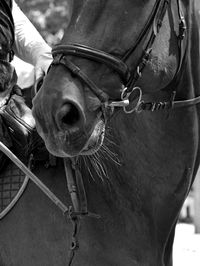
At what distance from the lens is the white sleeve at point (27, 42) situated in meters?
4.03

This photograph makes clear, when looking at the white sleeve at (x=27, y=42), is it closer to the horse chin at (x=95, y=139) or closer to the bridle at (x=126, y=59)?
the bridle at (x=126, y=59)

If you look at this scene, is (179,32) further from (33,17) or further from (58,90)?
(33,17)

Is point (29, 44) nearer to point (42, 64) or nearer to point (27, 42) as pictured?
point (27, 42)

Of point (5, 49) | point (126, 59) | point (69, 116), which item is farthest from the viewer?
point (5, 49)

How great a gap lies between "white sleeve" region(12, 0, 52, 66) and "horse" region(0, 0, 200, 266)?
769mm

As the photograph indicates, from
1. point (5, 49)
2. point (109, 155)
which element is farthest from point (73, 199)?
point (5, 49)

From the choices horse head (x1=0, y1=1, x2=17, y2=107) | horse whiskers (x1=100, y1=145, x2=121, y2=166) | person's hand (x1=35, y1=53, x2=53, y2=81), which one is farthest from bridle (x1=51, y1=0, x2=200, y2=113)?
horse head (x1=0, y1=1, x2=17, y2=107)

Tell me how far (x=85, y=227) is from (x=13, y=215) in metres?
0.48

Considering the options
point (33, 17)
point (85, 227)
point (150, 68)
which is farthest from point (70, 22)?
point (33, 17)

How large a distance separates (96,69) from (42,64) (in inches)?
39.3

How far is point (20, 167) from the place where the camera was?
3498 millimetres

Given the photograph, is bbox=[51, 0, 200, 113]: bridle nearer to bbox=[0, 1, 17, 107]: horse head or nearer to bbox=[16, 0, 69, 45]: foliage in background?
bbox=[0, 1, 17, 107]: horse head

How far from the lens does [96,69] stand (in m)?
2.90

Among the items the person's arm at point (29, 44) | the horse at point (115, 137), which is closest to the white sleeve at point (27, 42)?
the person's arm at point (29, 44)
